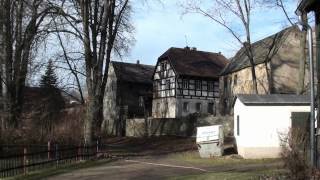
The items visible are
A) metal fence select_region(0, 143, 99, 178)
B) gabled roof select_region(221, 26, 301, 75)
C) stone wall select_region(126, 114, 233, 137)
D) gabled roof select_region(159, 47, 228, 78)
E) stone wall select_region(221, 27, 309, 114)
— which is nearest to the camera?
metal fence select_region(0, 143, 99, 178)

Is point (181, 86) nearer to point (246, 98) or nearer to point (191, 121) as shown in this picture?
point (191, 121)

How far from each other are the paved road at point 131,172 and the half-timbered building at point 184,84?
45.7 metres

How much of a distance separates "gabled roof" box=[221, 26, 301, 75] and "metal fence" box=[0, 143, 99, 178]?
28.8 m

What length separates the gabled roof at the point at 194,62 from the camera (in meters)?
73.7

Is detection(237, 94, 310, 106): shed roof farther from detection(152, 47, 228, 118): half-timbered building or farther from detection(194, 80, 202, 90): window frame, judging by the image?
detection(194, 80, 202, 90): window frame

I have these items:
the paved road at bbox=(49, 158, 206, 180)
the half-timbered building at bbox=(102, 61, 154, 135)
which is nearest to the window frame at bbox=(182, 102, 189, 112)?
the half-timbered building at bbox=(102, 61, 154, 135)

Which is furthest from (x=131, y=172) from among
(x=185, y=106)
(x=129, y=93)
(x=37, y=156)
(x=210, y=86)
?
(x=129, y=93)

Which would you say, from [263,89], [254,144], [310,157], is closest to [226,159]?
[254,144]

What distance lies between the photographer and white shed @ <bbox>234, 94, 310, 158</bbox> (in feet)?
91.8

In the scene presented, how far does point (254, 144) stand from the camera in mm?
28172

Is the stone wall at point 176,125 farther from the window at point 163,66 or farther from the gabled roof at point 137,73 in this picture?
the gabled roof at point 137,73

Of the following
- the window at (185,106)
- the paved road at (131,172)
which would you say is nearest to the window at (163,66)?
the window at (185,106)

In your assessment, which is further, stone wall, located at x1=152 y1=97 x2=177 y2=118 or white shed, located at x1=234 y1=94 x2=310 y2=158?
stone wall, located at x1=152 y1=97 x2=177 y2=118

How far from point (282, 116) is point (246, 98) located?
198 centimetres
